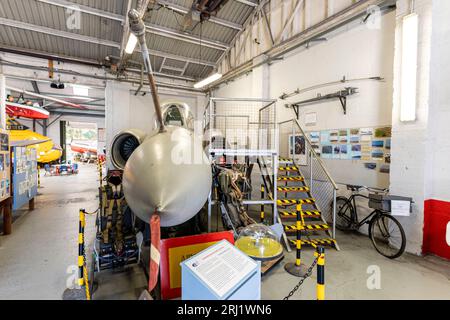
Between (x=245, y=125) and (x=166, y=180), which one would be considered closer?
(x=166, y=180)

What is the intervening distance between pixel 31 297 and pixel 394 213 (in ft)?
17.5

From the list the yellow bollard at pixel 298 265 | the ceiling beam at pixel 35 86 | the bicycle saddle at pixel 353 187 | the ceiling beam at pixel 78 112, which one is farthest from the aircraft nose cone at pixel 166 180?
the ceiling beam at pixel 78 112

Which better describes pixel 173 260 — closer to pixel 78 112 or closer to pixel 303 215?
pixel 303 215

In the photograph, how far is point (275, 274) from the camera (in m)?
3.12

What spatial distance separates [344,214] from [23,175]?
7867mm

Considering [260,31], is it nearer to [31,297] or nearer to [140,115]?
[140,115]

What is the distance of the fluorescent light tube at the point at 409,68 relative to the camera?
3691 mm

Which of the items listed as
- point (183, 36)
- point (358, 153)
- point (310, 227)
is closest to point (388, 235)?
point (310, 227)

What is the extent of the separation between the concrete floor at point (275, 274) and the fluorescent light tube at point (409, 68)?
2.50 metres

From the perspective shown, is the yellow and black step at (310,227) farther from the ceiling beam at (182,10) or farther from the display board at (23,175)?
the ceiling beam at (182,10)

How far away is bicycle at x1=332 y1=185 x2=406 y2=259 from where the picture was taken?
3783 mm

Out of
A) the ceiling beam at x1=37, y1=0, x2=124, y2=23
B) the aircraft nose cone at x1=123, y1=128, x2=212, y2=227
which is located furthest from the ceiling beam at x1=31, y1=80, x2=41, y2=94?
the aircraft nose cone at x1=123, y1=128, x2=212, y2=227

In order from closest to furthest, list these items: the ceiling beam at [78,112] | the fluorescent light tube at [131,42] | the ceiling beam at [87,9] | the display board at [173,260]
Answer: the display board at [173,260] < the fluorescent light tube at [131,42] < the ceiling beam at [87,9] < the ceiling beam at [78,112]
